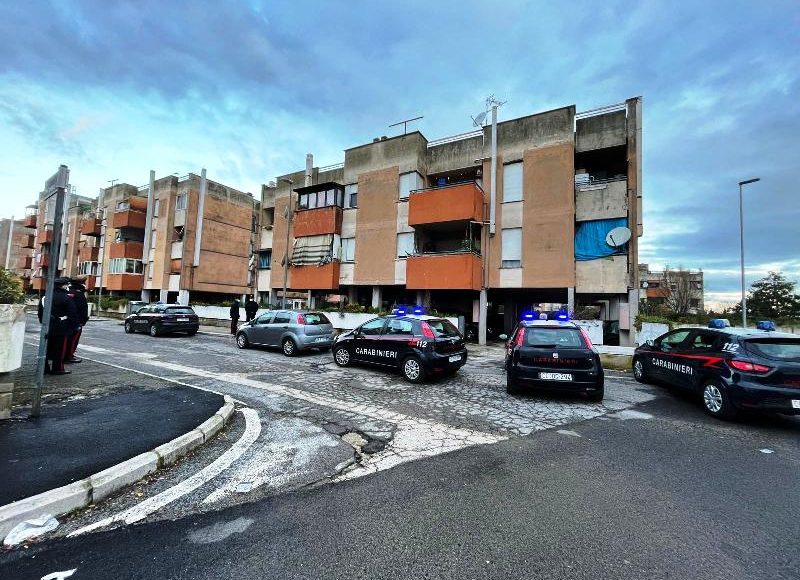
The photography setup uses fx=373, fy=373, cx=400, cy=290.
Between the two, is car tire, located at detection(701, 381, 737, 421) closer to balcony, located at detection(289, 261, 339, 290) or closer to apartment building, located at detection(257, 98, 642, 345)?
apartment building, located at detection(257, 98, 642, 345)

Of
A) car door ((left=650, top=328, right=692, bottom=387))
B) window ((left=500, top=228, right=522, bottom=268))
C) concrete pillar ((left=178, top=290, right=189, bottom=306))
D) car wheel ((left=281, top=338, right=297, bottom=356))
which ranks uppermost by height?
window ((left=500, top=228, right=522, bottom=268))

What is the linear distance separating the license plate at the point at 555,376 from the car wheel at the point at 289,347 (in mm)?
8229

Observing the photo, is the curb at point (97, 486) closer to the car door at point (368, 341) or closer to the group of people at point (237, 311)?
the car door at point (368, 341)

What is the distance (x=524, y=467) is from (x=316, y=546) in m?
2.47

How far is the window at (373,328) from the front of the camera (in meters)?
9.84

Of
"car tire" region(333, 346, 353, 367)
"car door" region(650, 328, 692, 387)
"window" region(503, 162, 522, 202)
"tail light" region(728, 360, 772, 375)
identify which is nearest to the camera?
"tail light" region(728, 360, 772, 375)

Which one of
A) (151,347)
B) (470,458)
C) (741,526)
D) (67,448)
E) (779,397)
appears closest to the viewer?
(741,526)

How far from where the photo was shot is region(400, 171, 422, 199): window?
67.1 ft

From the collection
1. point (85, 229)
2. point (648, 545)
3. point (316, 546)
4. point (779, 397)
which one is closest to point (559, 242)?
point (779, 397)

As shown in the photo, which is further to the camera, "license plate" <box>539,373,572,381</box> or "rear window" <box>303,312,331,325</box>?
"rear window" <box>303,312,331,325</box>

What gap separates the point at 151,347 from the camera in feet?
45.7

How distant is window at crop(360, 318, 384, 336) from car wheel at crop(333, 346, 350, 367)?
843 millimetres

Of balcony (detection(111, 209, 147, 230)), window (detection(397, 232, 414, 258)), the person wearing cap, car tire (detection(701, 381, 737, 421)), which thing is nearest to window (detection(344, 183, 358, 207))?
window (detection(397, 232, 414, 258))

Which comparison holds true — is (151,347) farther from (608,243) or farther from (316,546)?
(608,243)
